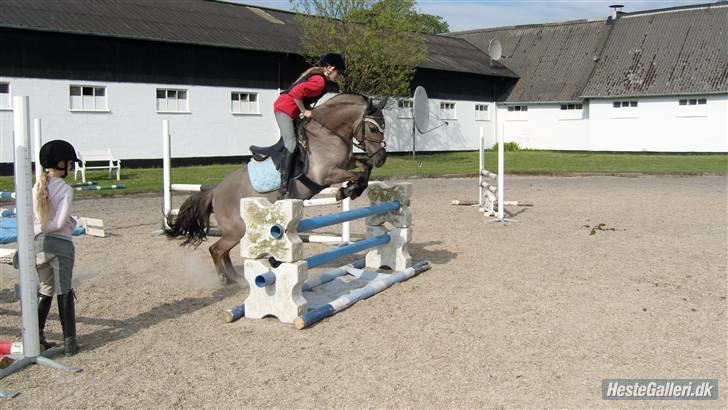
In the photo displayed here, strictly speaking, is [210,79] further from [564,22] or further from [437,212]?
[564,22]

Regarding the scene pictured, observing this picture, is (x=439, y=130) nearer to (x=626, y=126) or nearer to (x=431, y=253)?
(x=626, y=126)

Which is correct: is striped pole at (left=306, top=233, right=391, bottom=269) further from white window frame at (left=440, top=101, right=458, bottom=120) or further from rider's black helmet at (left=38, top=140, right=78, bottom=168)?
white window frame at (left=440, top=101, right=458, bottom=120)

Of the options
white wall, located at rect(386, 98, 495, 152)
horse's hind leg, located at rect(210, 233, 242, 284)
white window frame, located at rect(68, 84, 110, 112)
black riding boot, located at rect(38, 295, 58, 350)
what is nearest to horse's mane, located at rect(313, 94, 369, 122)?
horse's hind leg, located at rect(210, 233, 242, 284)

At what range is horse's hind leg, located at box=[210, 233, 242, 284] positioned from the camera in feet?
24.1

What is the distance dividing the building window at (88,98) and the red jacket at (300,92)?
18.6 metres

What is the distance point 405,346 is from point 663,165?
2329cm

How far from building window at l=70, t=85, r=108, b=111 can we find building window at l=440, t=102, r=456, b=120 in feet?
59.0

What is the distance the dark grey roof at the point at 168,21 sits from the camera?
22266 millimetres

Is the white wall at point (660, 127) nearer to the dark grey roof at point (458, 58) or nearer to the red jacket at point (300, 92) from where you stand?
the dark grey roof at point (458, 58)

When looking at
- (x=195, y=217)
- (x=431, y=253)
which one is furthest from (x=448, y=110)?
(x=195, y=217)

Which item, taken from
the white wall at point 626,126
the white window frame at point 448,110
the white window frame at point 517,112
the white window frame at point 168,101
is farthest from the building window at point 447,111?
the white window frame at point 168,101

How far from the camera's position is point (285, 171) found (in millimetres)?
6879

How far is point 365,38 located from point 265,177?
21.5 m

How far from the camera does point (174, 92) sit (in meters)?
25.7
